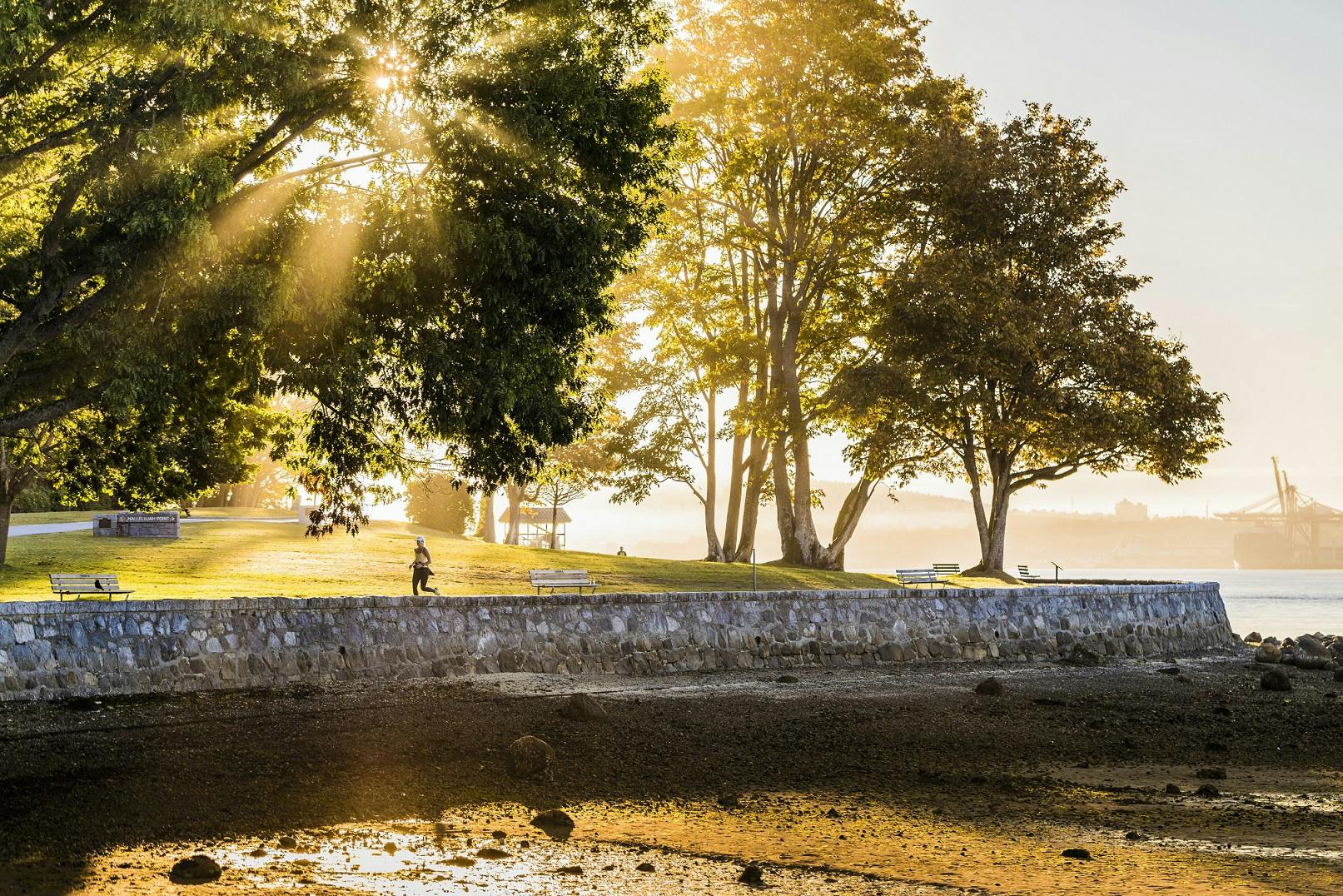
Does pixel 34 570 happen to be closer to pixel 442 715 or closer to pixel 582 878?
pixel 442 715

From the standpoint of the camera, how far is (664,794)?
39.6 ft

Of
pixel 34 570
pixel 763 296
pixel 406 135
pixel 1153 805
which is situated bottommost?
pixel 1153 805

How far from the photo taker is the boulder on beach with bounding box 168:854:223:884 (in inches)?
340

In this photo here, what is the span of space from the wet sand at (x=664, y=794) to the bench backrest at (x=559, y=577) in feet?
16.4

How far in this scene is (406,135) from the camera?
51.8ft

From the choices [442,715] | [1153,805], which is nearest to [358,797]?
[442,715]

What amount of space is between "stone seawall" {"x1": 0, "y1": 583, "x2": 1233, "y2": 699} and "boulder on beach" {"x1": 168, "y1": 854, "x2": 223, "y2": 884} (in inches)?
308

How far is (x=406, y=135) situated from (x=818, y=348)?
26587 millimetres

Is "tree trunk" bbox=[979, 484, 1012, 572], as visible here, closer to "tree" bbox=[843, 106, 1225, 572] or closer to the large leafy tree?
"tree" bbox=[843, 106, 1225, 572]

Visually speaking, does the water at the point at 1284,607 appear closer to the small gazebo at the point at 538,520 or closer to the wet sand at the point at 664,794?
the small gazebo at the point at 538,520

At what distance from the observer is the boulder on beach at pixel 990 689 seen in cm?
2056

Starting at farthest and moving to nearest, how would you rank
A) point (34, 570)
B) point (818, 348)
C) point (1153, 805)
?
1. point (818, 348)
2. point (34, 570)
3. point (1153, 805)

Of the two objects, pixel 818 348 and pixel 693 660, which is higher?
pixel 818 348

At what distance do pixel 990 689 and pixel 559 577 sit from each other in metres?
8.54
